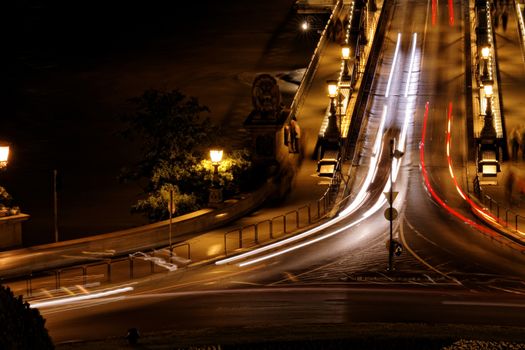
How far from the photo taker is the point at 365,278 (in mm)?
25344

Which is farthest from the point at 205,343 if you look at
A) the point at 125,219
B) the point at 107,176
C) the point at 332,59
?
the point at 332,59

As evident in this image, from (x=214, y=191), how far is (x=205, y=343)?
17.2 metres

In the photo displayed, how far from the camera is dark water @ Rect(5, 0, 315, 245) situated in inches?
1702

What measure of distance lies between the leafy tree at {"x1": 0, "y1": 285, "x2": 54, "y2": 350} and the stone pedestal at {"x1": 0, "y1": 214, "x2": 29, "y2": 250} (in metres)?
16.3

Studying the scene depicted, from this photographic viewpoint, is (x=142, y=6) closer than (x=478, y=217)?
No

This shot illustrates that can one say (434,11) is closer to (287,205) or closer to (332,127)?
(332,127)

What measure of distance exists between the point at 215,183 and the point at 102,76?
30.1 metres

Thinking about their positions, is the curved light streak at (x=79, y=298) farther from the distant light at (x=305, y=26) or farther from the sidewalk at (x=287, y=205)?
the distant light at (x=305, y=26)

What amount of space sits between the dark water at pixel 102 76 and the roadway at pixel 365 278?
9.50 m

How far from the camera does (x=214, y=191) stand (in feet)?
113

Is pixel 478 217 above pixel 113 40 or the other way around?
the other way around

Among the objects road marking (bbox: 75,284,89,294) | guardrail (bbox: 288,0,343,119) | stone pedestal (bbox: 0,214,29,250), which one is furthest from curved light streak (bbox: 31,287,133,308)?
guardrail (bbox: 288,0,343,119)

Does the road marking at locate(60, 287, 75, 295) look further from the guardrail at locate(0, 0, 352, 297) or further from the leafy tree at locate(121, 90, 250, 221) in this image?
the leafy tree at locate(121, 90, 250, 221)

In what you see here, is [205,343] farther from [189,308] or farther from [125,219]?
[125,219]
